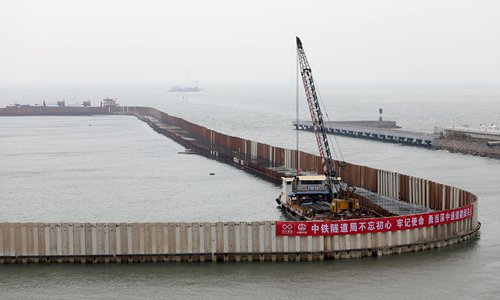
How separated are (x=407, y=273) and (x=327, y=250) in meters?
4.18

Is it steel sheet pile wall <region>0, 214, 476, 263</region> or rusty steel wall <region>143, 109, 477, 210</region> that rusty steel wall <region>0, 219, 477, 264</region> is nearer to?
steel sheet pile wall <region>0, 214, 476, 263</region>

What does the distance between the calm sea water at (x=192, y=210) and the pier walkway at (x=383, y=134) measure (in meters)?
3.84

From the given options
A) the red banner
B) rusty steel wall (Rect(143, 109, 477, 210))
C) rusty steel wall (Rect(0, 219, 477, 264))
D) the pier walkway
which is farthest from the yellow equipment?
the pier walkway

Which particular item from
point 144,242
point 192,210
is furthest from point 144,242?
point 192,210

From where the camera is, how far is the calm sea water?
123 feet

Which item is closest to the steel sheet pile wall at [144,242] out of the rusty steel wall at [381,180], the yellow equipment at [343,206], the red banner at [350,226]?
the red banner at [350,226]

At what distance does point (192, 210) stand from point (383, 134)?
75559mm

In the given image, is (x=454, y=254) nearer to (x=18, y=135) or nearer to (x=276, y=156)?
(x=276, y=156)

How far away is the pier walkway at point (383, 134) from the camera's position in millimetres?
118625

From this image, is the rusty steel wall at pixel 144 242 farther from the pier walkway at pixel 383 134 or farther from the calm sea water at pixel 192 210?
the pier walkway at pixel 383 134

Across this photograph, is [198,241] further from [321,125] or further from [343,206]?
[321,125]

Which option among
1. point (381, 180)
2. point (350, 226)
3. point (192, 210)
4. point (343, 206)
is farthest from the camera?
point (381, 180)

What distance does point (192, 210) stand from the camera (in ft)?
196

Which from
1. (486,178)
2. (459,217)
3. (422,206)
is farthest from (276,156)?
(459,217)
